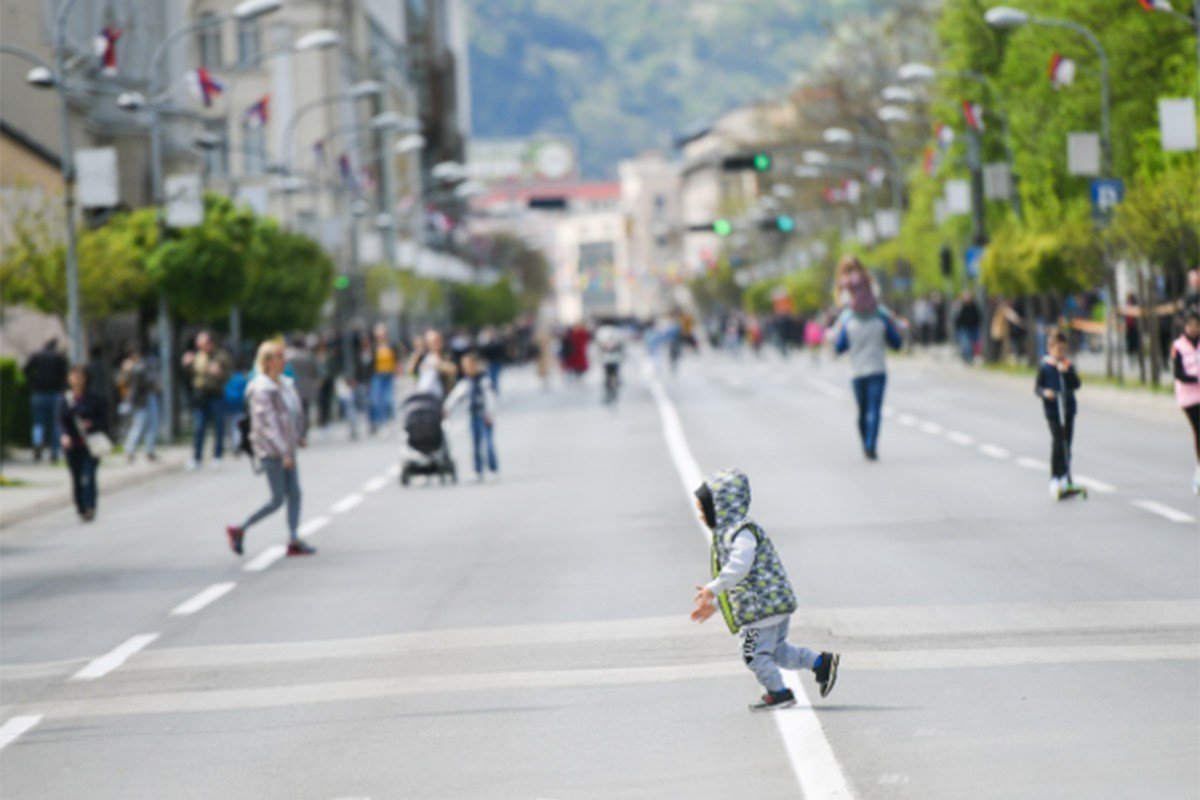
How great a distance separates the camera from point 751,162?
186 feet

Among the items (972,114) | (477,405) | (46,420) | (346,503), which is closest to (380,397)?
(46,420)

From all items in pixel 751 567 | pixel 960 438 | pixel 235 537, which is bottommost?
pixel 960 438

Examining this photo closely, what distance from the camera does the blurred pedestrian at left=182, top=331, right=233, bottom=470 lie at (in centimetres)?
3406

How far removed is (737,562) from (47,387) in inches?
1031

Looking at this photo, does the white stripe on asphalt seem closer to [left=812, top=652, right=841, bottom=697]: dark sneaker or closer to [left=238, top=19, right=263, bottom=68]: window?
[left=812, top=652, right=841, bottom=697]: dark sneaker

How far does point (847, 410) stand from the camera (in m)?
40.2

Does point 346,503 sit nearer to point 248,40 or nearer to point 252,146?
point 252,146

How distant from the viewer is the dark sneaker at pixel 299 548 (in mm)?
18156

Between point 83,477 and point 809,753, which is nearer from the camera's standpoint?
point 809,753

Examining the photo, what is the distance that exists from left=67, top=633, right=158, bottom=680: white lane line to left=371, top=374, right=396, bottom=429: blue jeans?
97.9ft

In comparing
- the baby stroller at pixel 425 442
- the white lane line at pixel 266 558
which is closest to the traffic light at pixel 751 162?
the baby stroller at pixel 425 442

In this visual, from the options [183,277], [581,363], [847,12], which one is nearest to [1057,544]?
[183,277]

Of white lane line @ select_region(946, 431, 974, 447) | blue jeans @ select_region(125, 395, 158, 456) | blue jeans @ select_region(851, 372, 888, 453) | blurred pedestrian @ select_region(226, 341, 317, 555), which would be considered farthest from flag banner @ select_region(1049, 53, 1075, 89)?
blurred pedestrian @ select_region(226, 341, 317, 555)

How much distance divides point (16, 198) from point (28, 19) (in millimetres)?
5247
